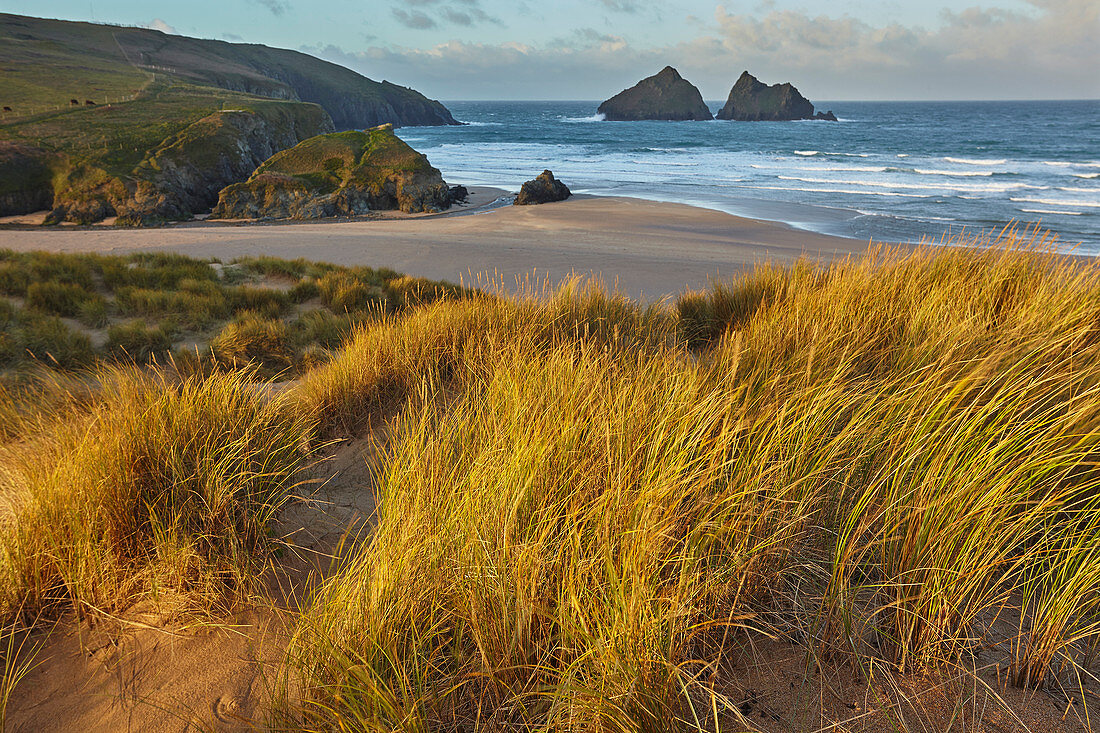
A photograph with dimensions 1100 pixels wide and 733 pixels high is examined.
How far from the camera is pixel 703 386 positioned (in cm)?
260

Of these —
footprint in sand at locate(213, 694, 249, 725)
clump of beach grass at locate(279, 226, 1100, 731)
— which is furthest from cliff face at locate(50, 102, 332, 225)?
clump of beach grass at locate(279, 226, 1100, 731)

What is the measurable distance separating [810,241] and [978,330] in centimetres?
1251

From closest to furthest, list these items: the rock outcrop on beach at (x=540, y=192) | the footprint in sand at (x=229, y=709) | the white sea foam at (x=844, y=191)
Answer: the footprint in sand at (x=229, y=709)
the rock outcrop on beach at (x=540, y=192)
the white sea foam at (x=844, y=191)

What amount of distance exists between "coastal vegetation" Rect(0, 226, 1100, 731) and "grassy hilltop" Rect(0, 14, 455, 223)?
2236 cm

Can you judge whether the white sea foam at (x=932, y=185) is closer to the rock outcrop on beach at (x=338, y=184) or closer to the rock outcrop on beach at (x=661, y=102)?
the rock outcrop on beach at (x=338, y=184)

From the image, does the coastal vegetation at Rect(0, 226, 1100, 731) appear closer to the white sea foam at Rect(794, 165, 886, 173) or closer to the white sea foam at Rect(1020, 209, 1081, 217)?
the white sea foam at Rect(1020, 209, 1081, 217)

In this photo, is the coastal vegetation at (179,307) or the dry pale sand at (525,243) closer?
the coastal vegetation at (179,307)

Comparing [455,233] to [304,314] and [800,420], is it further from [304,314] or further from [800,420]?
[800,420]

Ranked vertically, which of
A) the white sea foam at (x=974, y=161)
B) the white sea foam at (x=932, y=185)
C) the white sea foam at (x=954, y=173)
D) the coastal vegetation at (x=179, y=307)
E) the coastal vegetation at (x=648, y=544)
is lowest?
the coastal vegetation at (x=179, y=307)

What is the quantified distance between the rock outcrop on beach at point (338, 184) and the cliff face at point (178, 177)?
2.40 meters

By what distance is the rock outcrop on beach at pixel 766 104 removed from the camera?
396 ft

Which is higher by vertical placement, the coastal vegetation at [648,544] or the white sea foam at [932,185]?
Answer: the white sea foam at [932,185]

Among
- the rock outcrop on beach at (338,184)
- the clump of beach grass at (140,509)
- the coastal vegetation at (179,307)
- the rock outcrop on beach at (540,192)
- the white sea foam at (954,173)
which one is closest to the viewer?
the clump of beach grass at (140,509)

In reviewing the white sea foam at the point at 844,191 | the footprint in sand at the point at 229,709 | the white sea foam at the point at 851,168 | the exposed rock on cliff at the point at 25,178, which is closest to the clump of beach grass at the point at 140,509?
the footprint in sand at the point at 229,709
